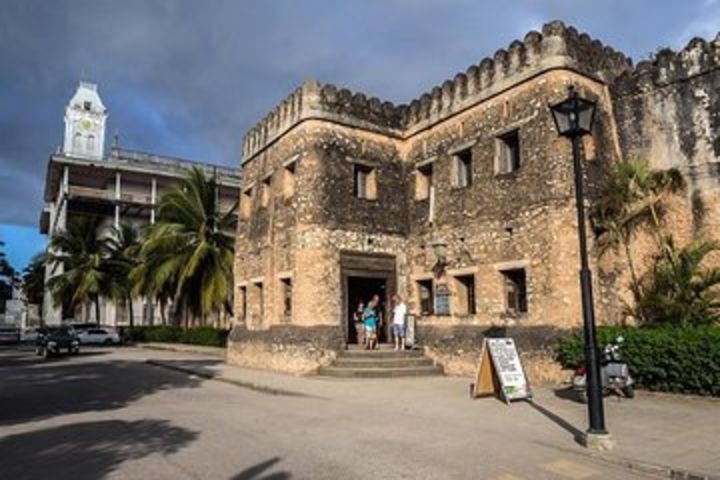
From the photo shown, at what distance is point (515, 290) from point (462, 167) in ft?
14.1

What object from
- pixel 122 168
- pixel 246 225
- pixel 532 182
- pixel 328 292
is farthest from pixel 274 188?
pixel 122 168

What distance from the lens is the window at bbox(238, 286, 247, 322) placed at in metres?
22.1

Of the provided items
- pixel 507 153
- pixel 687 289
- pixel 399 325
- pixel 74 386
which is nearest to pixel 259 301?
pixel 399 325

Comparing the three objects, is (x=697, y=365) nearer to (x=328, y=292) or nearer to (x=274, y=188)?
(x=328, y=292)

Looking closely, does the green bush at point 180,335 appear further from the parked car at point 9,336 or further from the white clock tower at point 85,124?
the white clock tower at point 85,124

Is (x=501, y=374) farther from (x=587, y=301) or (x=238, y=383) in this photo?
(x=238, y=383)

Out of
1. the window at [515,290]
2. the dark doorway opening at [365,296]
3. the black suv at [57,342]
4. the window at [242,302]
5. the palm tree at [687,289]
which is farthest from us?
the black suv at [57,342]

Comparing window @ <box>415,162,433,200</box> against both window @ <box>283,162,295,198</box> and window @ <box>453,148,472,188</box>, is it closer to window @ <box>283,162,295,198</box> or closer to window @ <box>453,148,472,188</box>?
window @ <box>453,148,472,188</box>

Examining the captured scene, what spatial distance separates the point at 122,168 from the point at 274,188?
110 ft

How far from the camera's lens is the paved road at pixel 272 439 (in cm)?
661

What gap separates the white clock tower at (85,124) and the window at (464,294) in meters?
50.5

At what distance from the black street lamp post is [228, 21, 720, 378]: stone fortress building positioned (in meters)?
5.74

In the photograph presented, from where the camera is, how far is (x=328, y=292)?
17.2 m

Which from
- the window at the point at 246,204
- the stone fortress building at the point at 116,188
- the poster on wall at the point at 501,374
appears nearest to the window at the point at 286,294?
the window at the point at 246,204
